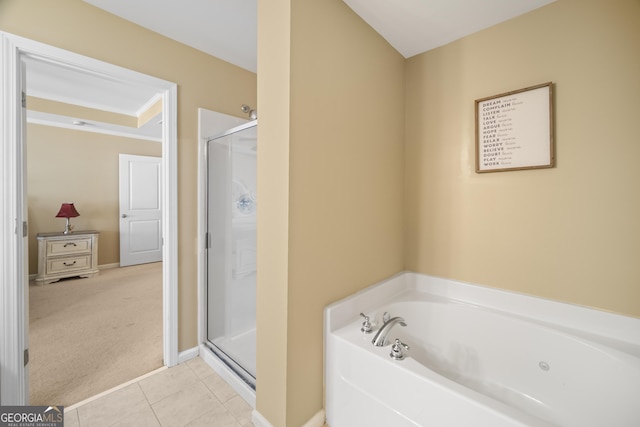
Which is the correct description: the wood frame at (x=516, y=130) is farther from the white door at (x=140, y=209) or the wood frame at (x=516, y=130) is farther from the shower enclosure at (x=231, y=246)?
the white door at (x=140, y=209)

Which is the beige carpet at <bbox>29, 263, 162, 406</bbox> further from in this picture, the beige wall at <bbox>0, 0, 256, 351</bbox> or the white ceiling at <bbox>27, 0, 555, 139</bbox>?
the white ceiling at <bbox>27, 0, 555, 139</bbox>

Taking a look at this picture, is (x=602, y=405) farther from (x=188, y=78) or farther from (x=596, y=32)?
(x=188, y=78)

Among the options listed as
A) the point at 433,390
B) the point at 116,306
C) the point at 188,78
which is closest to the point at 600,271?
the point at 433,390

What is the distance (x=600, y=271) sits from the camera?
4.18 feet

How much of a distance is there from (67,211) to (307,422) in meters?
4.68

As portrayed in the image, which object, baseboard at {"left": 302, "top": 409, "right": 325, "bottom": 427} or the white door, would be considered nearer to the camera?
baseboard at {"left": 302, "top": 409, "right": 325, "bottom": 427}

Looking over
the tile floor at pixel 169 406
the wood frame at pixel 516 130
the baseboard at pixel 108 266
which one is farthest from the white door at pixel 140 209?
the wood frame at pixel 516 130

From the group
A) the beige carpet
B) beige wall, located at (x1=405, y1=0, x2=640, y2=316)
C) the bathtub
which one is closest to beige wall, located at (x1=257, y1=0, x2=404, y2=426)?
the bathtub

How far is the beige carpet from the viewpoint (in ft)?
5.41

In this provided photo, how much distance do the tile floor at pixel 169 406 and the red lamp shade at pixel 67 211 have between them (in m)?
3.51

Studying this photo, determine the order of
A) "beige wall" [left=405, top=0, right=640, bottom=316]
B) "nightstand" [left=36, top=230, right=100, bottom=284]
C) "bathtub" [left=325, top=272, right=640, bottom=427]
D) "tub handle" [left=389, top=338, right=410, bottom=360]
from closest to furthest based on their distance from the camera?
"bathtub" [left=325, top=272, right=640, bottom=427], "tub handle" [left=389, top=338, right=410, bottom=360], "beige wall" [left=405, top=0, right=640, bottom=316], "nightstand" [left=36, top=230, right=100, bottom=284]

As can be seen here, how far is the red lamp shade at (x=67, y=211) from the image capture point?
3.74 meters

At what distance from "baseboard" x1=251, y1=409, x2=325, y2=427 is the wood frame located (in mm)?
1721

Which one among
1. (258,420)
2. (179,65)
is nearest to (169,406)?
(258,420)
